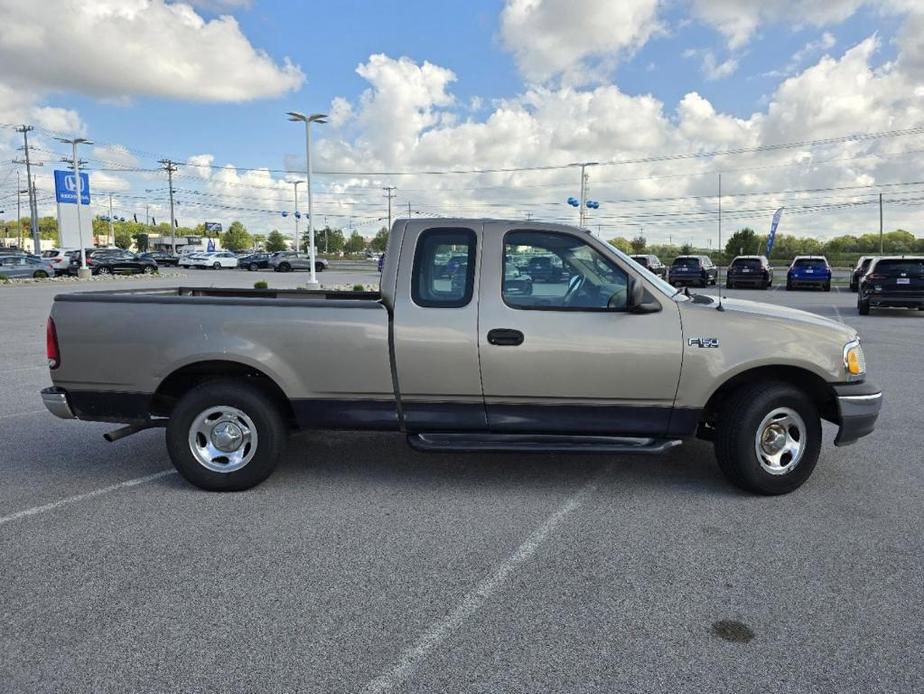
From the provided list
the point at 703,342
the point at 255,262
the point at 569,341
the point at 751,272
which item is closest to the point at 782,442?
the point at 703,342

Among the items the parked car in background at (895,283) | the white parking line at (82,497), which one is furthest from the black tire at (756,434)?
the parked car in background at (895,283)

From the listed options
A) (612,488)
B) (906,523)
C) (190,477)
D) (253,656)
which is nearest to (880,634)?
(906,523)

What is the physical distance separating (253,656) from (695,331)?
3.24 meters

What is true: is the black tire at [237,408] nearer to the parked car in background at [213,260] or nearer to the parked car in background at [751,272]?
the parked car in background at [751,272]

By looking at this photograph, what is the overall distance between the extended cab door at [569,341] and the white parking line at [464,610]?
0.67 m

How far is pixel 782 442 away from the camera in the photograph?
4613 mm

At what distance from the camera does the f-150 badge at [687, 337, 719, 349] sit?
443 centimetres

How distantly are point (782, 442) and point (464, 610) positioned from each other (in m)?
2.69

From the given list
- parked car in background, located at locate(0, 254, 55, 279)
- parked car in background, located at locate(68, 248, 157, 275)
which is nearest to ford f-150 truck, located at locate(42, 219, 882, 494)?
parked car in background, located at locate(0, 254, 55, 279)

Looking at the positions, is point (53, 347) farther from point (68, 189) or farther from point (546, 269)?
point (68, 189)

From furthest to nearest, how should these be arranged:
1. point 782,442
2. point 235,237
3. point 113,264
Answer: point 235,237, point 113,264, point 782,442

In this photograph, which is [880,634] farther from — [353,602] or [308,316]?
[308,316]

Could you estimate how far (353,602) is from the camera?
3.22m

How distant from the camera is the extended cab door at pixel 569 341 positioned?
14.5 feet
